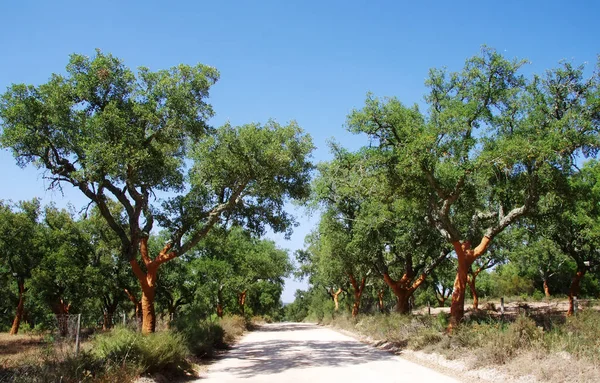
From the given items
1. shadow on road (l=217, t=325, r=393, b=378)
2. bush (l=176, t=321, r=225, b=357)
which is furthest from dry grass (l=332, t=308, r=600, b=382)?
bush (l=176, t=321, r=225, b=357)

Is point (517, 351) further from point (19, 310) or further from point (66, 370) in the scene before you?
point (19, 310)

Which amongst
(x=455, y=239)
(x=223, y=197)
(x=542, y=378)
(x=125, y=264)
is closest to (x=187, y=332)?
(x=223, y=197)

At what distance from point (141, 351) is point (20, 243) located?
27255 mm

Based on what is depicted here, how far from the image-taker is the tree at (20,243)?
31.1 meters

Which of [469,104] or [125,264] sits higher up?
[469,104]

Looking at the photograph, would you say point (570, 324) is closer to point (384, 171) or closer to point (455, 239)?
point (455, 239)

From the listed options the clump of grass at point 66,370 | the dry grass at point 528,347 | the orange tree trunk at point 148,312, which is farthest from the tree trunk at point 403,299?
the clump of grass at point 66,370

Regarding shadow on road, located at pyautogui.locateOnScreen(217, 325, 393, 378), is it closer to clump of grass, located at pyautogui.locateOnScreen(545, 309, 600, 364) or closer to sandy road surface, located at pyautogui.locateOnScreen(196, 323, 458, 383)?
sandy road surface, located at pyautogui.locateOnScreen(196, 323, 458, 383)

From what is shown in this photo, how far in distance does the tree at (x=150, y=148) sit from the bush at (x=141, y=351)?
431 cm

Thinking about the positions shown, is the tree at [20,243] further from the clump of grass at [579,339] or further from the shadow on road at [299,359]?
the clump of grass at [579,339]

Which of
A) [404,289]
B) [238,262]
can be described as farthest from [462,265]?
[238,262]

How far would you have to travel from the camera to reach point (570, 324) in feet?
39.5

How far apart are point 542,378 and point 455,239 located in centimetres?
756

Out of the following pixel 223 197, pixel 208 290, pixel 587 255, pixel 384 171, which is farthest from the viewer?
pixel 208 290
